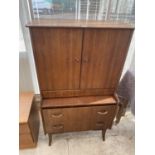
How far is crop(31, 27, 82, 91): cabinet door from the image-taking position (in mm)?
1144

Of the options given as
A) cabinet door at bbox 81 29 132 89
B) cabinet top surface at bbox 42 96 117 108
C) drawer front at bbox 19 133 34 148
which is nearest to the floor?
drawer front at bbox 19 133 34 148

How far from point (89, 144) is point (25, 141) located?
756mm

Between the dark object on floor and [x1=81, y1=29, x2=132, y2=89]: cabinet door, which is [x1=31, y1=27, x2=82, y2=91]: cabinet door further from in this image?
the dark object on floor

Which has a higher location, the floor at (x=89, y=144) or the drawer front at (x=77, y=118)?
the drawer front at (x=77, y=118)

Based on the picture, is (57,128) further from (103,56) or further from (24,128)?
(103,56)

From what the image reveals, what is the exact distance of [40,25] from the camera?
3.60ft

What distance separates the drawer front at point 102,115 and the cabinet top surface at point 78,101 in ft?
0.18

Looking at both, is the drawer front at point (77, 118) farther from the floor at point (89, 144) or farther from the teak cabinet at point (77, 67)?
the floor at point (89, 144)

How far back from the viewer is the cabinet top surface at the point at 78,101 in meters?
1.46

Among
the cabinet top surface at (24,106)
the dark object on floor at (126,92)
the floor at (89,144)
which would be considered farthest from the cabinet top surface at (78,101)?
the floor at (89,144)
